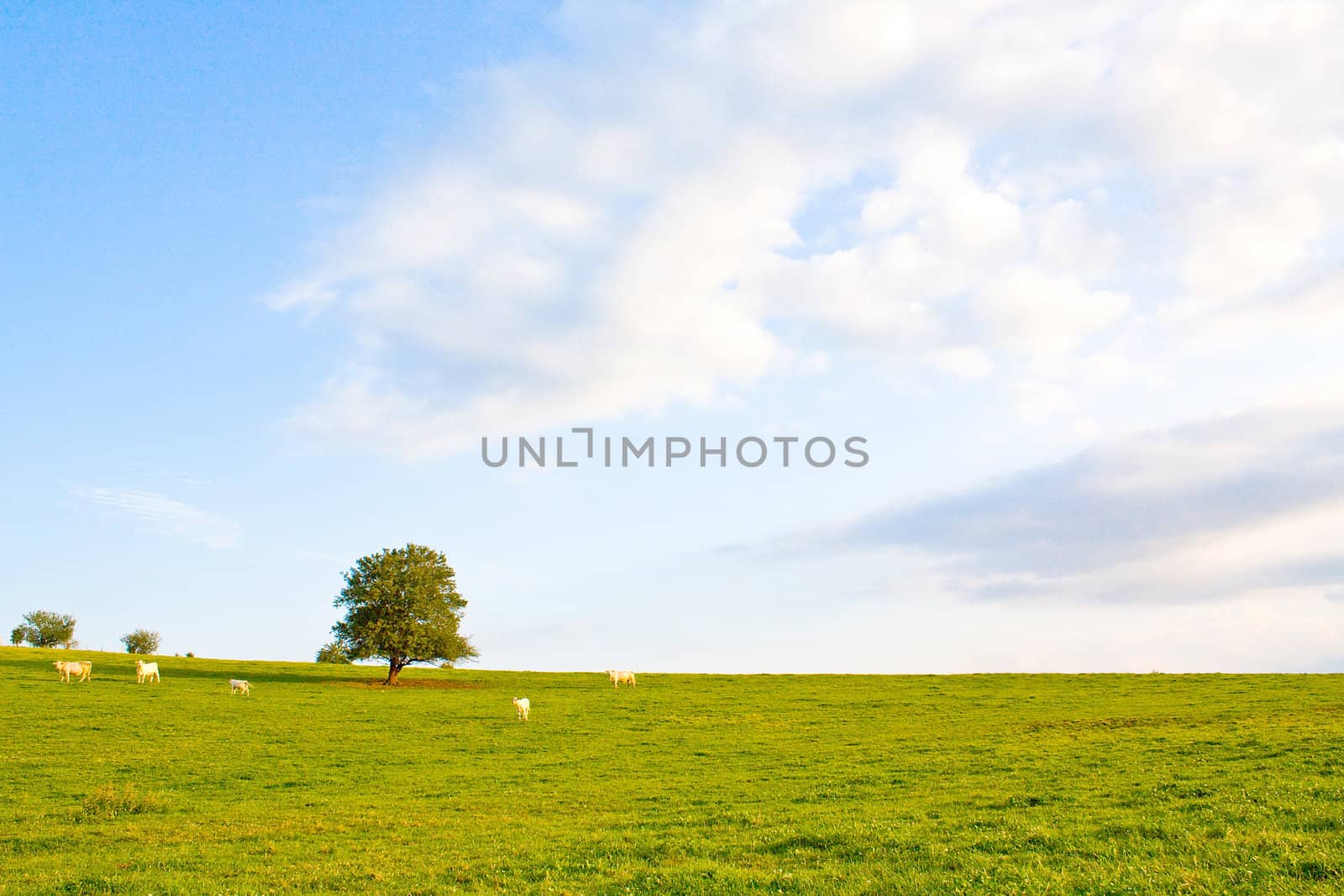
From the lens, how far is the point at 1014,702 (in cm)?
5712

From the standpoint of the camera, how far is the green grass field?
50.9 ft

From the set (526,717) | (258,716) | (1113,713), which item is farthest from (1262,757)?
(258,716)

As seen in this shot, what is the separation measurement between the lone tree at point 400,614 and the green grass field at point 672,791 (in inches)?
418

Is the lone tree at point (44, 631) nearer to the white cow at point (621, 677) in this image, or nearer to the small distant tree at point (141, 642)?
the small distant tree at point (141, 642)

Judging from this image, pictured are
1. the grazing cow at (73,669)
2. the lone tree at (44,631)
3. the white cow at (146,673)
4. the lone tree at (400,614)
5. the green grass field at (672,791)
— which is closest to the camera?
the green grass field at (672,791)

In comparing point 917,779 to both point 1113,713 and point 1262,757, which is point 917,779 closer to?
point 1262,757

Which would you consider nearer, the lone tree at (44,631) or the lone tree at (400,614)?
the lone tree at (400,614)

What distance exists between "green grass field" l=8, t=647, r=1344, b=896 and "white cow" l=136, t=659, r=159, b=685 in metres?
1.85

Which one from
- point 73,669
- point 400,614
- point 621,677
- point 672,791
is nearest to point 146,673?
point 73,669

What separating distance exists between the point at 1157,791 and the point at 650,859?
14.0 metres

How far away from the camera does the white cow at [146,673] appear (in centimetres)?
6328

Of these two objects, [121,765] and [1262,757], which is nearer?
[1262,757]

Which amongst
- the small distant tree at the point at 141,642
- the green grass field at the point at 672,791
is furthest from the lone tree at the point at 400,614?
the small distant tree at the point at 141,642

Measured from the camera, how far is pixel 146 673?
64.3 m
